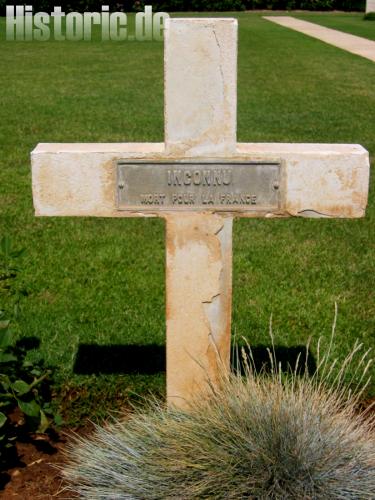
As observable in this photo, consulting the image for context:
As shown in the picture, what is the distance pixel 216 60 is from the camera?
366 cm

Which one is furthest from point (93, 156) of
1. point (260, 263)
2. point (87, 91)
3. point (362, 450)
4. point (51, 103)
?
point (87, 91)

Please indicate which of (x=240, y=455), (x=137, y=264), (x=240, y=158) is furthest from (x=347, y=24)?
(x=240, y=455)

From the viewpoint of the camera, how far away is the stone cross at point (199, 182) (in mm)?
3736

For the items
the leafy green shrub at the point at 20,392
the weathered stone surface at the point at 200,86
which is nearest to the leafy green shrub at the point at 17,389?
the leafy green shrub at the point at 20,392

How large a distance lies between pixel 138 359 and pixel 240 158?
4.84ft

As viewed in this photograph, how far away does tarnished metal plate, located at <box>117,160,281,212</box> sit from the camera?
3787 mm

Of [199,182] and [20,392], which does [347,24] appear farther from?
[20,392]

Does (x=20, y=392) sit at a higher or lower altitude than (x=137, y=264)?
higher

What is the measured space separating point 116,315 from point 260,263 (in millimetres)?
1433

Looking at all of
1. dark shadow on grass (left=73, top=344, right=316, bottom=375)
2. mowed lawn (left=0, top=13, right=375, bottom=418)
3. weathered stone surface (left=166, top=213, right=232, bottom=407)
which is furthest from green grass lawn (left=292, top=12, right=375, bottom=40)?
weathered stone surface (left=166, top=213, right=232, bottom=407)

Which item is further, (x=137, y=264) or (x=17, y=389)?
(x=137, y=264)

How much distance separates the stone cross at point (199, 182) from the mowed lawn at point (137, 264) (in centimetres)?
87

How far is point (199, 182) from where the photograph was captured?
3791 mm

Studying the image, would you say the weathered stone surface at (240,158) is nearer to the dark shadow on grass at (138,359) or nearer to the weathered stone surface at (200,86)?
the weathered stone surface at (200,86)
